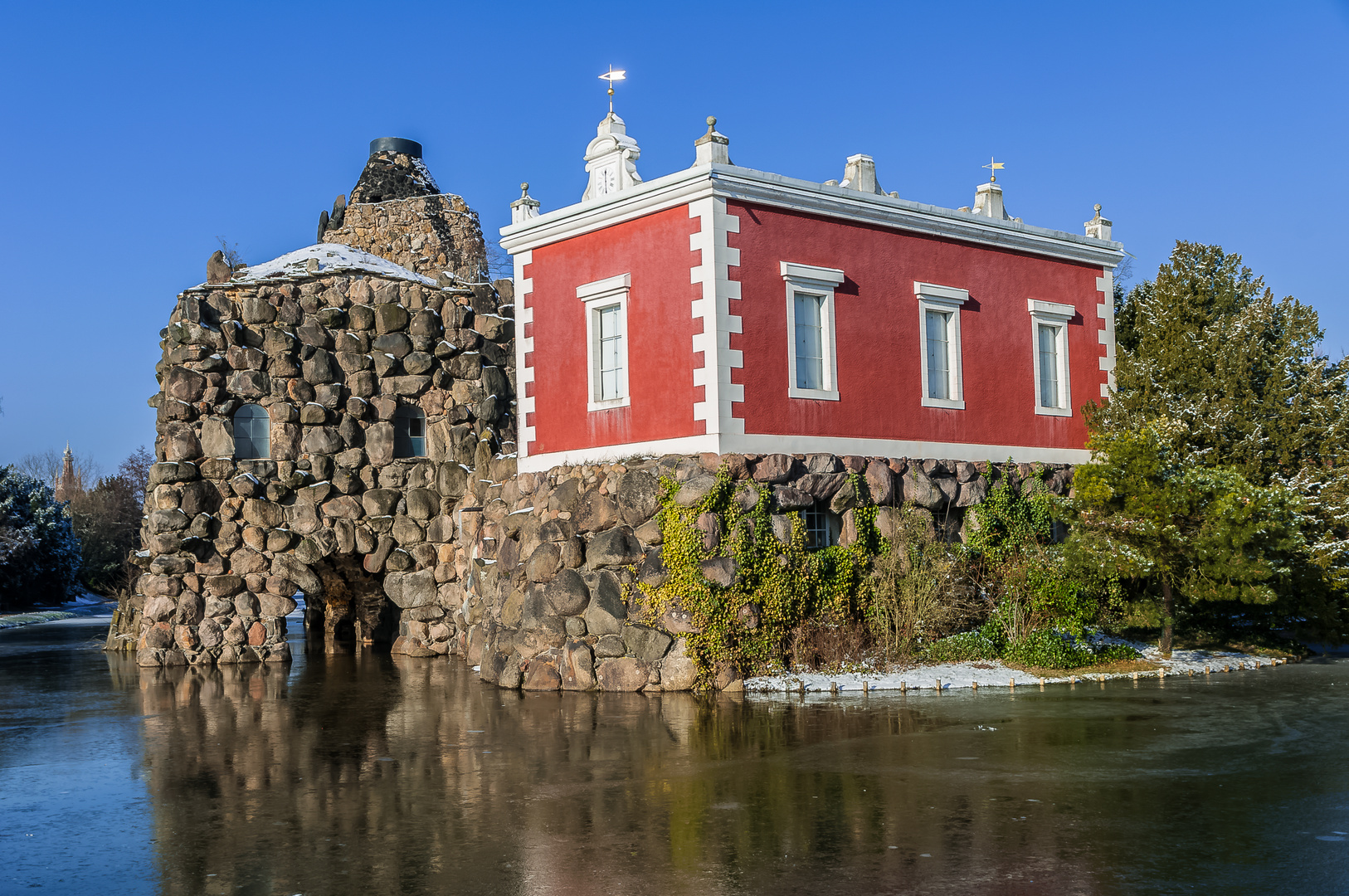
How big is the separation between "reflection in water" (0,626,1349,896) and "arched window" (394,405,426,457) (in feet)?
25.4

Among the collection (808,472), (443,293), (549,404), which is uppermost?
(443,293)

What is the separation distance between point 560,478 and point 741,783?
7.57 meters

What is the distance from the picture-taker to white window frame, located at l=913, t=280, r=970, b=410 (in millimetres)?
16500

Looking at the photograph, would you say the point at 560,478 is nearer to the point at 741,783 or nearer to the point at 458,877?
the point at 741,783

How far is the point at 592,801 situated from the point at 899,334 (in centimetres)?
966

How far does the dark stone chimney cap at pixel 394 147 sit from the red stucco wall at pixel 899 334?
69.2 feet

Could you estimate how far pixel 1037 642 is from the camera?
48.8ft

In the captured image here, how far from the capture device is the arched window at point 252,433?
2034 centimetres

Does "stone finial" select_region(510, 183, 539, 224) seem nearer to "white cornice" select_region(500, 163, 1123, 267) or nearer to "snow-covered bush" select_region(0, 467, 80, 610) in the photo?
"white cornice" select_region(500, 163, 1123, 267)

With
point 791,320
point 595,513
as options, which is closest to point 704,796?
point 595,513

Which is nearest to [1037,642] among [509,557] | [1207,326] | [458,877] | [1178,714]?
[1178,714]

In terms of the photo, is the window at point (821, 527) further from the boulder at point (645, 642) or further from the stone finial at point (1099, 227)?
the stone finial at point (1099, 227)

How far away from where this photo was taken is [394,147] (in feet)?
110

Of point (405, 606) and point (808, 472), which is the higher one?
point (808, 472)
